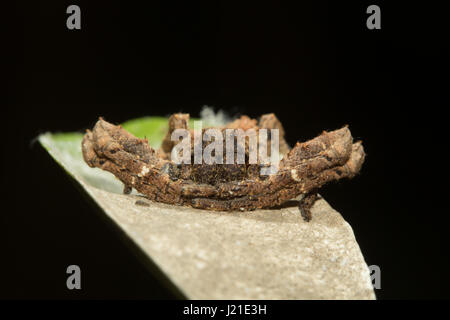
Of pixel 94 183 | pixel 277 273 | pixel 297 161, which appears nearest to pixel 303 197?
pixel 297 161

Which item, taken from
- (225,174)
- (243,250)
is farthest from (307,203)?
(243,250)

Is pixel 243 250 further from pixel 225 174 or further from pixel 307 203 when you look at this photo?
pixel 307 203

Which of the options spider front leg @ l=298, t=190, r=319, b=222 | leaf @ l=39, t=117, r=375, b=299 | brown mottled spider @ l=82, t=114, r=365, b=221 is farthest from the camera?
spider front leg @ l=298, t=190, r=319, b=222

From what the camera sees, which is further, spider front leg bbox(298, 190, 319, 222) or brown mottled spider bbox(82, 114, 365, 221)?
spider front leg bbox(298, 190, 319, 222)

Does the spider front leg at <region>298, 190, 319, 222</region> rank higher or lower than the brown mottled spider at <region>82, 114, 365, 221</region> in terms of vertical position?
lower

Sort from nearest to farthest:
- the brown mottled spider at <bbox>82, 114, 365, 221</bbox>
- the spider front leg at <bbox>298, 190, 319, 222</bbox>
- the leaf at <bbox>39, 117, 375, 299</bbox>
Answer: the leaf at <bbox>39, 117, 375, 299</bbox>, the brown mottled spider at <bbox>82, 114, 365, 221</bbox>, the spider front leg at <bbox>298, 190, 319, 222</bbox>

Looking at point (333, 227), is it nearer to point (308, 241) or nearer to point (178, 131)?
point (308, 241)
